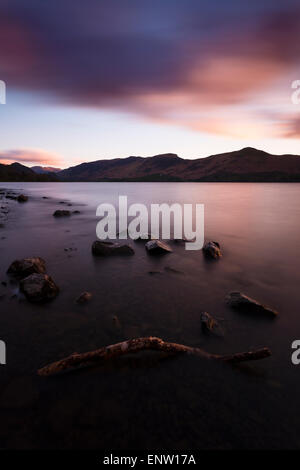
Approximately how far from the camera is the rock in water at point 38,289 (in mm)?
6145

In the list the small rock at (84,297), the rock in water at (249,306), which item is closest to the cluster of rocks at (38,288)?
the small rock at (84,297)

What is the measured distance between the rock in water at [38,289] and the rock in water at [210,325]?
14.7 feet

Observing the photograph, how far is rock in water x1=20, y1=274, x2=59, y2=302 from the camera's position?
6145 mm

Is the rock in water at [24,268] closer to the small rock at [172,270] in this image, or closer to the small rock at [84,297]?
the small rock at [84,297]

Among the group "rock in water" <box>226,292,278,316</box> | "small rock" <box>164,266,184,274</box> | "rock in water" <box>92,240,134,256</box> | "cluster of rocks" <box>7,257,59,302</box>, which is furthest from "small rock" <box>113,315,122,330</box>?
"rock in water" <box>92,240,134,256</box>

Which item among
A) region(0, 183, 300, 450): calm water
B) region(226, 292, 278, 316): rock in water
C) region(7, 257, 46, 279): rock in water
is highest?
region(7, 257, 46, 279): rock in water

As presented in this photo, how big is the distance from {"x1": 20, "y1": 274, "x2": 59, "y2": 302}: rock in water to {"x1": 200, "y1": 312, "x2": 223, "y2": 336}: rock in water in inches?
177

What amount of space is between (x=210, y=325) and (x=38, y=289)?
4938 mm

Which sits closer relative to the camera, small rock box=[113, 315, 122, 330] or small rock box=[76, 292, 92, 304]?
small rock box=[113, 315, 122, 330]

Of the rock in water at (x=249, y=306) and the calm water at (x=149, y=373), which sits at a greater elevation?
the rock in water at (x=249, y=306)

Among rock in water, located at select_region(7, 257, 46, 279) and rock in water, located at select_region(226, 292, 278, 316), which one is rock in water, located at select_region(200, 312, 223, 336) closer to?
rock in water, located at select_region(226, 292, 278, 316)
